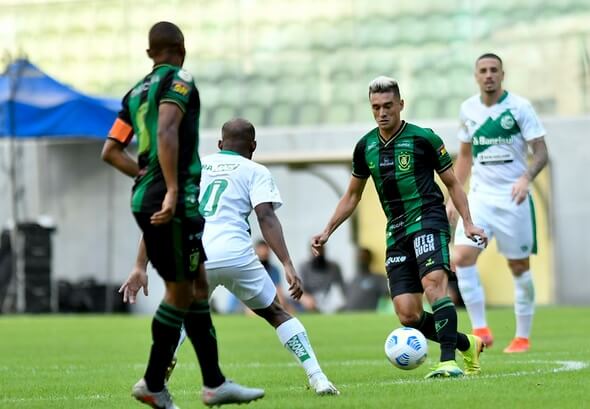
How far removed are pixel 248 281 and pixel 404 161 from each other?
1.52m

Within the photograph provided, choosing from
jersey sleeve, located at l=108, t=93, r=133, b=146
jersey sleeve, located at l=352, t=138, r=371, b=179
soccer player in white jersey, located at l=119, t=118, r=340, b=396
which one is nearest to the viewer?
jersey sleeve, located at l=108, t=93, r=133, b=146

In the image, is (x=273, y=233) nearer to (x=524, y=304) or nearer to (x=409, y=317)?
(x=409, y=317)

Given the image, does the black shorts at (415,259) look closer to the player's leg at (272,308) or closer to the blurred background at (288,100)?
the player's leg at (272,308)

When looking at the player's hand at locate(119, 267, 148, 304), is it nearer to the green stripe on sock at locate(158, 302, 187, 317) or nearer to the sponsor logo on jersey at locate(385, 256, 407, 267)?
the green stripe on sock at locate(158, 302, 187, 317)

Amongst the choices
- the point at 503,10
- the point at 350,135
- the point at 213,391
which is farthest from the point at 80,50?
the point at 213,391

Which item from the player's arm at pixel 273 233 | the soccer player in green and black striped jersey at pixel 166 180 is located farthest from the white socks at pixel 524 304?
the soccer player in green and black striped jersey at pixel 166 180

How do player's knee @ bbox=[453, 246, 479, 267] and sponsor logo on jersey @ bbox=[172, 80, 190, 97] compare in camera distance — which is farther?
player's knee @ bbox=[453, 246, 479, 267]

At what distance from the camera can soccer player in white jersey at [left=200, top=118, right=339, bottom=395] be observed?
8.32 m

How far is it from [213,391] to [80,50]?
78.0 feet

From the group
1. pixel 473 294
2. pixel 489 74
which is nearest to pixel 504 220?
pixel 473 294

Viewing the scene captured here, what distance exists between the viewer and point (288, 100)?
28.8m

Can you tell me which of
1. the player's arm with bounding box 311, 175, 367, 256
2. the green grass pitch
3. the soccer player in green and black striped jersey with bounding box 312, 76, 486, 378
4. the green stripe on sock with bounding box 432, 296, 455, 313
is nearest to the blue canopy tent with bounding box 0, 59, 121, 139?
the green grass pitch

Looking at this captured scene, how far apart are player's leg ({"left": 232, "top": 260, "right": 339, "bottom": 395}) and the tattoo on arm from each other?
13.0ft

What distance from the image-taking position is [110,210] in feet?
93.0
